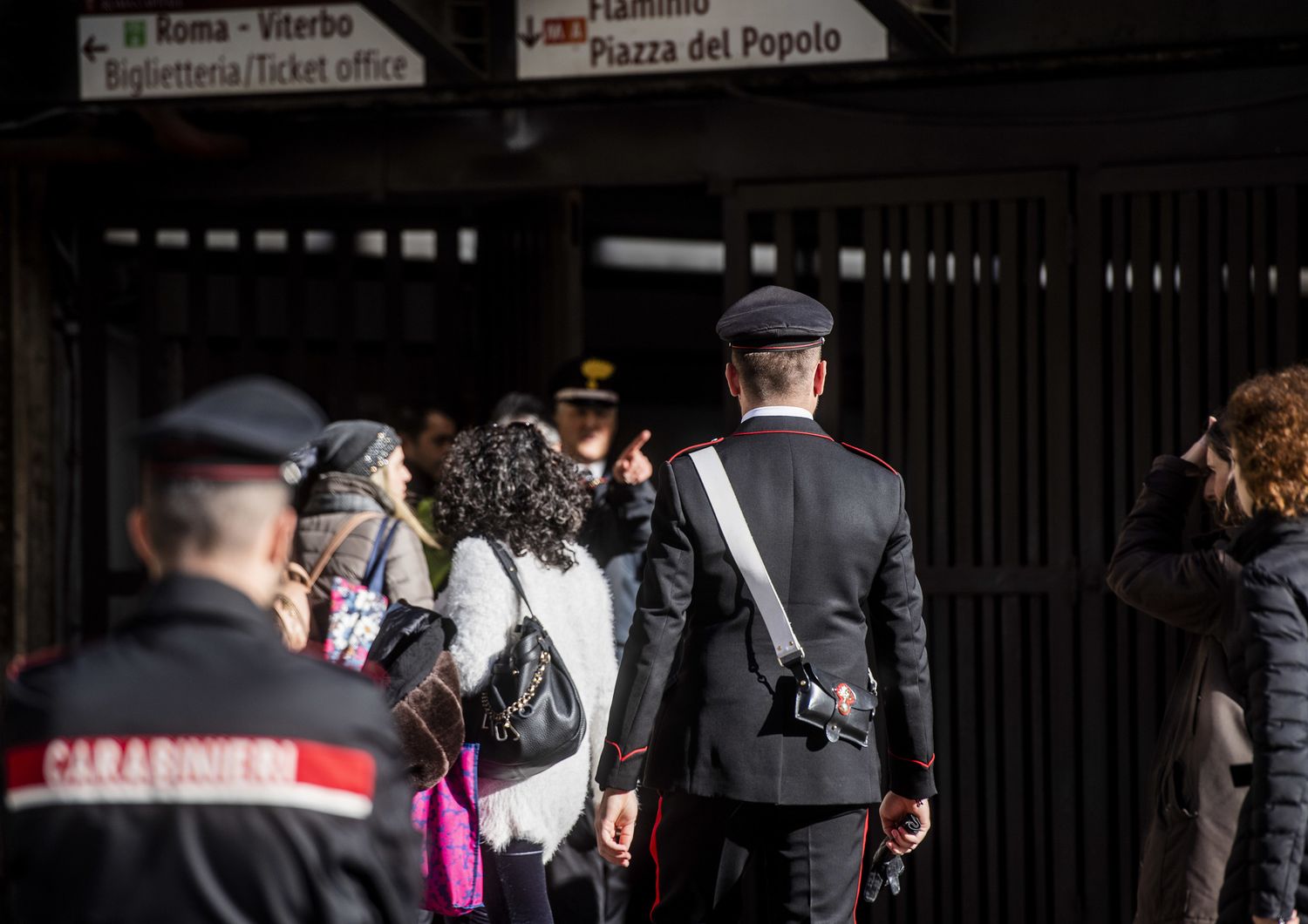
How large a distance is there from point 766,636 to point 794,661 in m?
0.08

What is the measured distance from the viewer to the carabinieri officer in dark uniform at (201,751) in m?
1.75

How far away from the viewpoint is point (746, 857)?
10.6 feet

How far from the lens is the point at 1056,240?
517 centimetres

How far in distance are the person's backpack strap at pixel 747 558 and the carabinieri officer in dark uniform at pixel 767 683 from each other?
0.02 metres

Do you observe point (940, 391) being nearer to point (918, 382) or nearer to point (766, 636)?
point (918, 382)

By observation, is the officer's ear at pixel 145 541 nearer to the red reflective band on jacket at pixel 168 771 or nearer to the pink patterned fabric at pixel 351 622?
the red reflective band on jacket at pixel 168 771

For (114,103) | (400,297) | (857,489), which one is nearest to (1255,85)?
(857,489)

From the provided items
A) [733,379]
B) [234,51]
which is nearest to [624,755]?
[733,379]

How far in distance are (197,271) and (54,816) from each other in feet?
15.6

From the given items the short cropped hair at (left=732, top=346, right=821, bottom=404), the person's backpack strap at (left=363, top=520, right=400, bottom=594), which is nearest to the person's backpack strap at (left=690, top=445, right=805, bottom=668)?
the short cropped hair at (left=732, top=346, right=821, bottom=404)

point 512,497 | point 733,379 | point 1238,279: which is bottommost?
point 512,497

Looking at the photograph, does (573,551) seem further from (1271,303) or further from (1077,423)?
(1271,303)

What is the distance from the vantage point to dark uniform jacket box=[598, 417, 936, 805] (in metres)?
3.16

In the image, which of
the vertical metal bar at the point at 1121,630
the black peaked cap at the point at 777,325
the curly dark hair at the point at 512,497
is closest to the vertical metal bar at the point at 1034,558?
the vertical metal bar at the point at 1121,630
